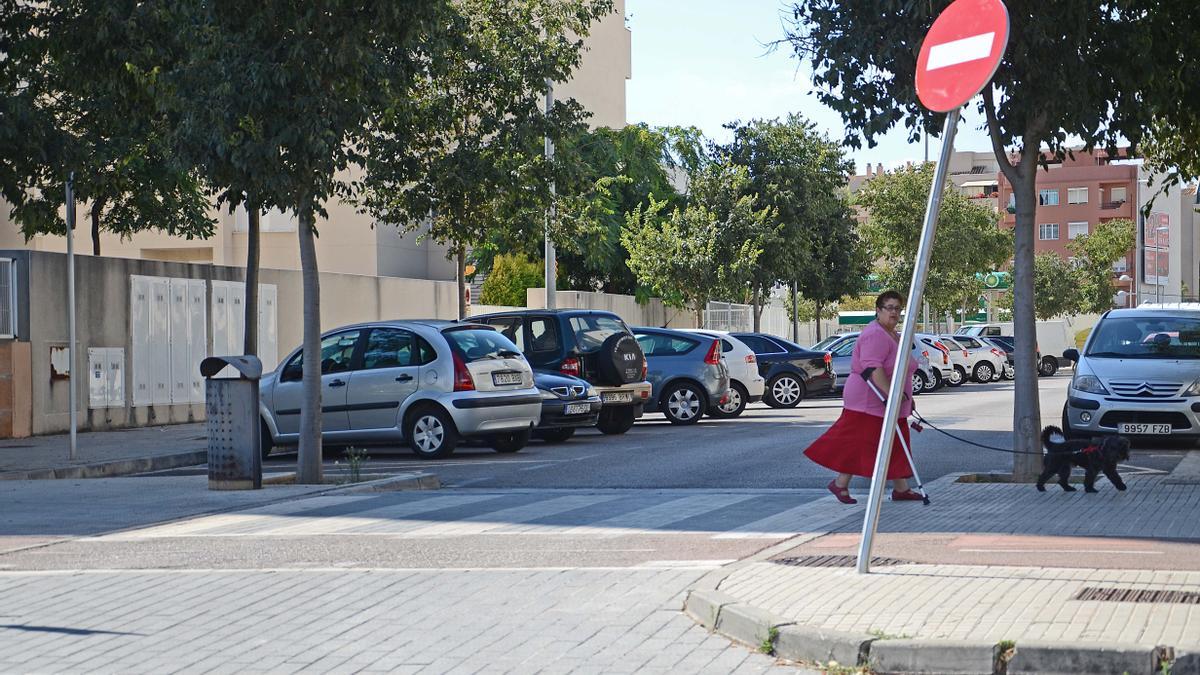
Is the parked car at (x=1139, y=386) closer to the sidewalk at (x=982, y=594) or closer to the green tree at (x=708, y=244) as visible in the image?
the sidewalk at (x=982, y=594)

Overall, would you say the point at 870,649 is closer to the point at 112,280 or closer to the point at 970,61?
the point at 970,61

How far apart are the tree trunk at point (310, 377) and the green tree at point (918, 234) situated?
145 feet

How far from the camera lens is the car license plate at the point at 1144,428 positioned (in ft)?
60.1

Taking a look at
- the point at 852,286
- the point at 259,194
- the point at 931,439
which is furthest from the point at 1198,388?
the point at 852,286

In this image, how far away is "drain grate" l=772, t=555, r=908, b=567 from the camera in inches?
344

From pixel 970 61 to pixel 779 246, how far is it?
132 ft

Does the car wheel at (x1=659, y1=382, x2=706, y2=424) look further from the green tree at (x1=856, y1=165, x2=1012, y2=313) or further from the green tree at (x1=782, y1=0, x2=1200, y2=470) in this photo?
the green tree at (x1=856, y1=165, x2=1012, y2=313)

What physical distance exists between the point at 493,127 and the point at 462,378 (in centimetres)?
621

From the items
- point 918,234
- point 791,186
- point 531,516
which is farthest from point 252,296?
point 918,234

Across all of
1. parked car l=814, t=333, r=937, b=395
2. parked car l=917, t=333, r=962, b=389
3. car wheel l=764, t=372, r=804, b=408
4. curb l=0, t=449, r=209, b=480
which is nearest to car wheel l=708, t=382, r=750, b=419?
car wheel l=764, t=372, r=804, b=408

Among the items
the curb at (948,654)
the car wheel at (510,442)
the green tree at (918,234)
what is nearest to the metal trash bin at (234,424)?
the car wheel at (510,442)

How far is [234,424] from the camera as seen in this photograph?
47.8 ft

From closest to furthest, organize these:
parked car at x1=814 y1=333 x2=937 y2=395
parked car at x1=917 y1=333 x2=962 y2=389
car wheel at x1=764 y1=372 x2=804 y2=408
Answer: car wheel at x1=764 y1=372 x2=804 y2=408 < parked car at x1=814 y1=333 x2=937 y2=395 < parked car at x1=917 y1=333 x2=962 y2=389

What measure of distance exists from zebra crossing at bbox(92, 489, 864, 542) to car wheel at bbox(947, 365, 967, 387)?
30.6 metres
